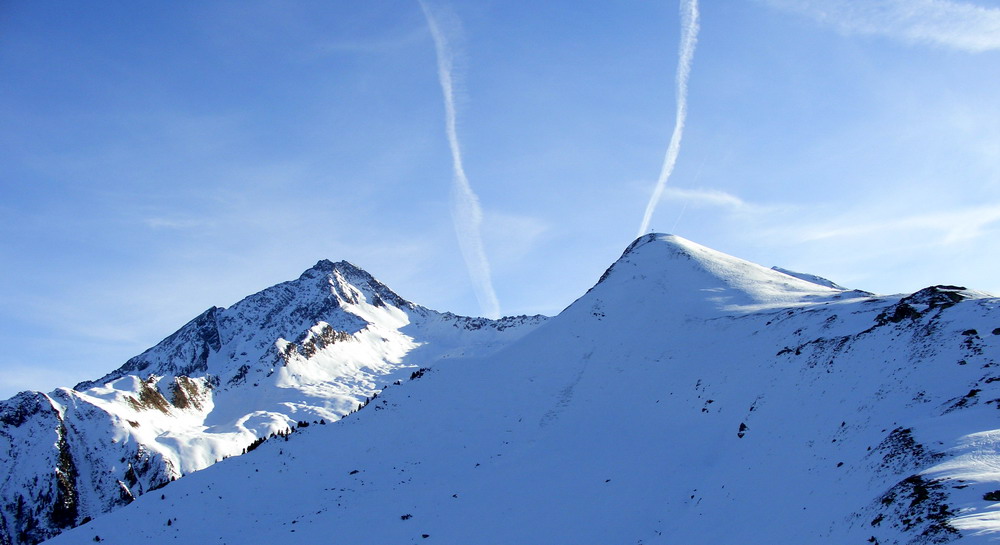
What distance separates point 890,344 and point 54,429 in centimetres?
11261

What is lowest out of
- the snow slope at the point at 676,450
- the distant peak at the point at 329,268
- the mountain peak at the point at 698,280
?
the snow slope at the point at 676,450

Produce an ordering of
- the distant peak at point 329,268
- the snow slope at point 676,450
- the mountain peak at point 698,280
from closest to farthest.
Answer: the snow slope at point 676,450, the mountain peak at point 698,280, the distant peak at point 329,268

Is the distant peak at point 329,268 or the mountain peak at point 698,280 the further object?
the distant peak at point 329,268

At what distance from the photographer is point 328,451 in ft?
118

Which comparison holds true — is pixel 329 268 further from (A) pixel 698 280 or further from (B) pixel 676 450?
(B) pixel 676 450

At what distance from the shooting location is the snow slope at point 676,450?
17094 mm

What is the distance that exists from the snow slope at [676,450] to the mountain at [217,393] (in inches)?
330

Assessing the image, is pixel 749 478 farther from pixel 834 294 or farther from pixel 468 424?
pixel 834 294

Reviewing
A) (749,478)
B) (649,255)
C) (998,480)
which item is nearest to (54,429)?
(649,255)

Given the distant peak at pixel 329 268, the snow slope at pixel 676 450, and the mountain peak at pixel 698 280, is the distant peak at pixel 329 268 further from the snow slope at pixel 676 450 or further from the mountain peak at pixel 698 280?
the snow slope at pixel 676 450

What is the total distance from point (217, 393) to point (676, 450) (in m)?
121

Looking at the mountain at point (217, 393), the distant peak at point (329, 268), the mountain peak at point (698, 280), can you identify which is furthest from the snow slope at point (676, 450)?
the distant peak at point (329, 268)

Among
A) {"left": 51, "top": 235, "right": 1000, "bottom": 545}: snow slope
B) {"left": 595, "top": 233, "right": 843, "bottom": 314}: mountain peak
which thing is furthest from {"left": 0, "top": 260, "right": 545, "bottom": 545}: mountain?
{"left": 595, "top": 233, "right": 843, "bottom": 314}: mountain peak

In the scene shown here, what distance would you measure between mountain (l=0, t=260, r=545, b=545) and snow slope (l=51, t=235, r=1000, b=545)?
8.39m
